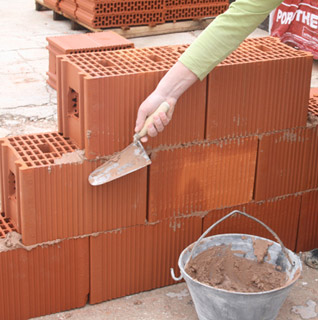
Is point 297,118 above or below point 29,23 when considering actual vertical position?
above

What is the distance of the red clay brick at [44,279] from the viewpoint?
11.6ft

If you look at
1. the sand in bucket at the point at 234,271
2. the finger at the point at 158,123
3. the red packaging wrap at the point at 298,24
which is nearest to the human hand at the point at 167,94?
the finger at the point at 158,123

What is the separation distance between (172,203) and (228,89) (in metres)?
0.77

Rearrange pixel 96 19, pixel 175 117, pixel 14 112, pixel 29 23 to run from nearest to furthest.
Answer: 1. pixel 175 117
2. pixel 14 112
3. pixel 96 19
4. pixel 29 23

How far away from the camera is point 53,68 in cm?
758

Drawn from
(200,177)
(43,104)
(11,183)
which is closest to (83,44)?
(43,104)

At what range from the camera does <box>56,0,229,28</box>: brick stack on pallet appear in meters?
9.08

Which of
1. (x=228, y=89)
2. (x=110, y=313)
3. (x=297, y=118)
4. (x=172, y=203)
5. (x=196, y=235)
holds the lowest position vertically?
(x=110, y=313)

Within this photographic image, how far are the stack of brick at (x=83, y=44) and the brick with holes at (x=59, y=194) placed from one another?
3344mm

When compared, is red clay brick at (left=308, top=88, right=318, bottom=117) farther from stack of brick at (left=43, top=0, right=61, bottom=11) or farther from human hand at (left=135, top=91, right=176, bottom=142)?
stack of brick at (left=43, top=0, right=61, bottom=11)

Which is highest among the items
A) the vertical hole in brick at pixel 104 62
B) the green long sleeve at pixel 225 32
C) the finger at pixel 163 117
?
the green long sleeve at pixel 225 32

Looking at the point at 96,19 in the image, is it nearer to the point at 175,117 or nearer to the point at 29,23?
the point at 29,23

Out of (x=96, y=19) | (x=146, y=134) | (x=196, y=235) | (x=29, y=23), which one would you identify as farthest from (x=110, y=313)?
(x=29, y=23)

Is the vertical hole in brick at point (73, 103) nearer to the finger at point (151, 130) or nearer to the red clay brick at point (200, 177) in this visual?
the red clay brick at point (200, 177)
